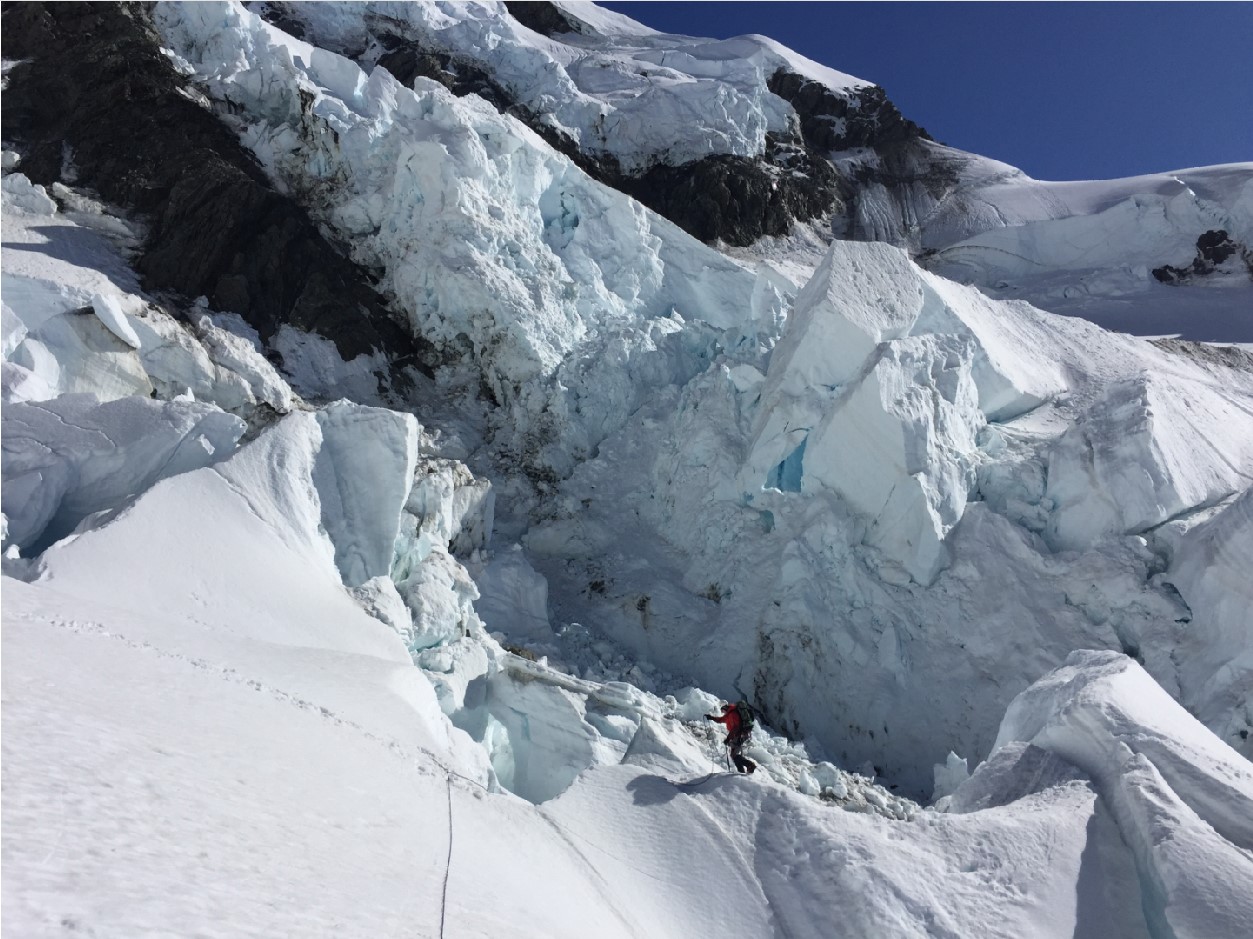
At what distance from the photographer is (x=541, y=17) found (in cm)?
3597

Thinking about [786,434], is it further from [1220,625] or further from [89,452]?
[89,452]

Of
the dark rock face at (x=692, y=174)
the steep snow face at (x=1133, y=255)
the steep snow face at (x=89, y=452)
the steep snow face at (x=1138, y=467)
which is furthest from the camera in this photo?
the dark rock face at (x=692, y=174)

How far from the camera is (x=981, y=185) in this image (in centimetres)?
2945

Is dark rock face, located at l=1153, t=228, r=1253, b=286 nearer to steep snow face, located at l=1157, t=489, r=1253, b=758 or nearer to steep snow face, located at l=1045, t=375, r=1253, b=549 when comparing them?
steep snow face, located at l=1045, t=375, r=1253, b=549

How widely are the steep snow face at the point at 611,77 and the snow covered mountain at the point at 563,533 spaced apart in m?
1.68

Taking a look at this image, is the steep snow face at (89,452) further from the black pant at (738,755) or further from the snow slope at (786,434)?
the black pant at (738,755)

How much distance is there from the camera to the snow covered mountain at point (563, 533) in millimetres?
4941

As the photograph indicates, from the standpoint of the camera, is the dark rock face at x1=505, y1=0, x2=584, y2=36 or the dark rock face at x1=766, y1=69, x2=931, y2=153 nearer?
the dark rock face at x1=766, y1=69, x2=931, y2=153

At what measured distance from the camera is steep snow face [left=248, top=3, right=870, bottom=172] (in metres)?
26.6

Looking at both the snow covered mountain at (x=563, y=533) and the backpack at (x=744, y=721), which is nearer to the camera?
the snow covered mountain at (x=563, y=533)

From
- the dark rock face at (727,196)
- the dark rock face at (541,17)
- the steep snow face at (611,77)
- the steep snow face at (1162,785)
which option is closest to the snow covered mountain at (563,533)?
the steep snow face at (1162,785)

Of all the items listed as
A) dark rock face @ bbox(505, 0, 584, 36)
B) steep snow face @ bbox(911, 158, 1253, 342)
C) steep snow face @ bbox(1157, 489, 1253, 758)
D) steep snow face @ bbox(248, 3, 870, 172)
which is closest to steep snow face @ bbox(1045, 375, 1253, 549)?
steep snow face @ bbox(1157, 489, 1253, 758)

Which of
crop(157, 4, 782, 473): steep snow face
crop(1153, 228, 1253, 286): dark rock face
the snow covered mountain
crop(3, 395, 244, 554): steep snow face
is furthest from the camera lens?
crop(1153, 228, 1253, 286): dark rock face

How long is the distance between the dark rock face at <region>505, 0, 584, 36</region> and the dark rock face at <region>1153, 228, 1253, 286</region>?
24.6 metres
